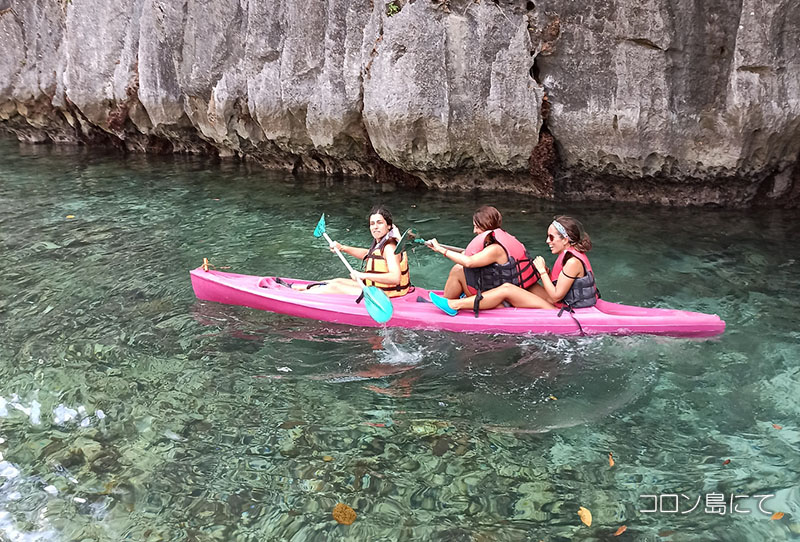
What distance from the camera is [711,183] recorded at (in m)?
8.55

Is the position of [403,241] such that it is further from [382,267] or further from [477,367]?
[477,367]

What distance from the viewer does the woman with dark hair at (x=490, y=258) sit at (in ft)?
17.4

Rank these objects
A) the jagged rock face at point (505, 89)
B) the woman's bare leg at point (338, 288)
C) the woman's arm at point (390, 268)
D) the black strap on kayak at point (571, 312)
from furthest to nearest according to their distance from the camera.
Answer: the jagged rock face at point (505, 89)
the woman's bare leg at point (338, 288)
the woman's arm at point (390, 268)
the black strap on kayak at point (571, 312)

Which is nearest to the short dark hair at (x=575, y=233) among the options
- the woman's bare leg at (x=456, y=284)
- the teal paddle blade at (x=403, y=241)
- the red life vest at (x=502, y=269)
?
the red life vest at (x=502, y=269)

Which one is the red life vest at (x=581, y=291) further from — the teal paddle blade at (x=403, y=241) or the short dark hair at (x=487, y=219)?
the teal paddle blade at (x=403, y=241)

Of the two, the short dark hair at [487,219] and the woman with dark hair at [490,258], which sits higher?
the short dark hair at [487,219]

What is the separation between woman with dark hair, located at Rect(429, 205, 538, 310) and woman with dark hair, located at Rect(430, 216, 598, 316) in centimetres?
8

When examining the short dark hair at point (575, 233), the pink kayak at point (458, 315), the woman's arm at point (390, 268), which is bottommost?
the pink kayak at point (458, 315)

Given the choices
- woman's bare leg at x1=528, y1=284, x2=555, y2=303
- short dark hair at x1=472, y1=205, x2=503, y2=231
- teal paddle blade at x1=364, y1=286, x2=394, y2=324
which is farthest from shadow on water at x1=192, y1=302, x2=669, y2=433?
short dark hair at x1=472, y1=205, x2=503, y2=231

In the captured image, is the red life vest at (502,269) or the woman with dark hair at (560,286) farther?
the red life vest at (502,269)

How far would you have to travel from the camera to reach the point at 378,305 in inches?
209

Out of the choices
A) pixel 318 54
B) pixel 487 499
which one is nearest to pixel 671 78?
pixel 318 54

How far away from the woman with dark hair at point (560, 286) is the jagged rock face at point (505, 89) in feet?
12.0

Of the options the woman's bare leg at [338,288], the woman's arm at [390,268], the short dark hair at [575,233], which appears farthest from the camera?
the woman's bare leg at [338,288]
